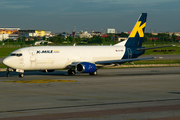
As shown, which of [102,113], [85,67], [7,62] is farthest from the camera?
[85,67]

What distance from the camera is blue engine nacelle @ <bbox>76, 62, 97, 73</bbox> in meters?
41.2

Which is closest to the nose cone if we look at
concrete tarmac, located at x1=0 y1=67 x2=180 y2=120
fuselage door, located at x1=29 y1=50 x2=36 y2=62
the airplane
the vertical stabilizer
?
the airplane

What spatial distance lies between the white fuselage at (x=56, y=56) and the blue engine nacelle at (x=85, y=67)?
1.92 meters

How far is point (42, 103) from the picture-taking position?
69.4 feet

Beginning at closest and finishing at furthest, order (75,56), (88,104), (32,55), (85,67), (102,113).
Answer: (102,113)
(88,104)
(32,55)
(85,67)
(75,56)

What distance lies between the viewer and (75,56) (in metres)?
43.6

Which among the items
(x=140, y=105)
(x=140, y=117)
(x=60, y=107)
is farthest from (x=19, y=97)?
(x=140, y=117)

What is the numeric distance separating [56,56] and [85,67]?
4.20m

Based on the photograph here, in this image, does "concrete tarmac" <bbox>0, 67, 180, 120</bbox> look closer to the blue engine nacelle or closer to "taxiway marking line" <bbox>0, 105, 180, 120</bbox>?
"taxiway marking line" <bbox>0, 105, 180, 120</bbox>

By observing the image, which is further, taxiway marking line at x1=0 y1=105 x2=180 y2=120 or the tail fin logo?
the tail fin logo

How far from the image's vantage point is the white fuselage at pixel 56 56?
128 ft

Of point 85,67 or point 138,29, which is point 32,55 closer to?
point 85,67

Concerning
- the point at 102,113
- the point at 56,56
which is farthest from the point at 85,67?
the point at 102,113

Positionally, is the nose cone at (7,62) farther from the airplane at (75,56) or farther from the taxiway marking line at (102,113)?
the taxiway marking line at (102,113)
